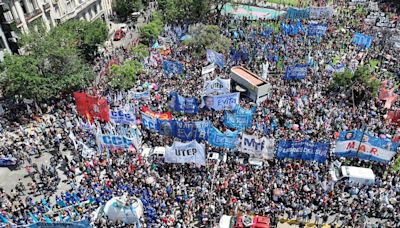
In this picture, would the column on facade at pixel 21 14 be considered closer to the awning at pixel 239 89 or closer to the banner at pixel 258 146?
the awning at pixel 239 89

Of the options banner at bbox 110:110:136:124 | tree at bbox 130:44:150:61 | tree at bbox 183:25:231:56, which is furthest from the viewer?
tree at bbox 130:44:150:61

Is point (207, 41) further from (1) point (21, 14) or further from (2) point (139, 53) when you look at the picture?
(1) point (21, 14)

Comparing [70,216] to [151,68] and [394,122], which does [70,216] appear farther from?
[394,122]

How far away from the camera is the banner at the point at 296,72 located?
1373 inches

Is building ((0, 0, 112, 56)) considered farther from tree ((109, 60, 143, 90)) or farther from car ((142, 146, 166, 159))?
car ((142, 146, 166, 159))

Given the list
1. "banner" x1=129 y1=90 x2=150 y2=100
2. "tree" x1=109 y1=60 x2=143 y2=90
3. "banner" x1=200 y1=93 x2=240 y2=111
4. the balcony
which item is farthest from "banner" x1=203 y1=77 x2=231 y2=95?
the balcony

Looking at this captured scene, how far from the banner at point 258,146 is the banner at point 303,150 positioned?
55 cm

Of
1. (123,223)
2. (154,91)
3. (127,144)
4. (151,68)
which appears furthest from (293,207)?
(151,68)

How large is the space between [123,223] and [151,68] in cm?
2196

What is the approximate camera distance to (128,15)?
62844mm

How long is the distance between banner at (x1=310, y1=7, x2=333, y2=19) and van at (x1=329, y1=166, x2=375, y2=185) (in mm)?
32874

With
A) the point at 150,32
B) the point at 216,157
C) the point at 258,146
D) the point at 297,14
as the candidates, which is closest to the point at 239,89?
the point at 216,157

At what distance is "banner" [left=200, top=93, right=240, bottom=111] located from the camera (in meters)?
30.2

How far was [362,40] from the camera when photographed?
140 feet
